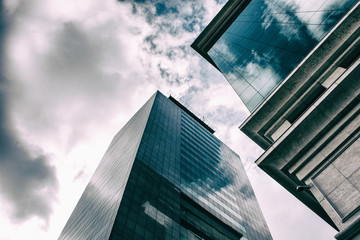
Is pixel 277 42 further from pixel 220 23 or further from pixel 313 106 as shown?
pixel 220 23

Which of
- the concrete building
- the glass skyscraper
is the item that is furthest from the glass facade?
the glass skyscraper

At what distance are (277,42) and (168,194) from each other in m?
26.3

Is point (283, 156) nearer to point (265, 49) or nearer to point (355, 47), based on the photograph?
point (355, 47)

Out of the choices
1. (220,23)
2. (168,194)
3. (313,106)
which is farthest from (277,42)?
(220,23)

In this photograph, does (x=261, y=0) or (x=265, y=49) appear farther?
(x=261, y=0)

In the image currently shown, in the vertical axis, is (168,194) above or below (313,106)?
above

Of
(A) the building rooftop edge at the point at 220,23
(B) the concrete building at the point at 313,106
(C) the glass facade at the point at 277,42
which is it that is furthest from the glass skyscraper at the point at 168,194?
(A) the building rooftop edge at the point at 220,23

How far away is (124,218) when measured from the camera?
25.0 meters

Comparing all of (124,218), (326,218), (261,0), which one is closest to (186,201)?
(124,218)

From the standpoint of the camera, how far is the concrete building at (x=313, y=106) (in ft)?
29.6

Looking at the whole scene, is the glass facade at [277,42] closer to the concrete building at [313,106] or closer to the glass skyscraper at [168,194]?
the concrete building at [313,106]

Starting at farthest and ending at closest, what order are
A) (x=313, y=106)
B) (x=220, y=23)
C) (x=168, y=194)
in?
1. (x=220, y=23)
2. (x=168, y=194)
3. (x=313, y=106)

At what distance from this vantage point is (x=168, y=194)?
34.5m

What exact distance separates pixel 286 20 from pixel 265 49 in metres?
2.50
